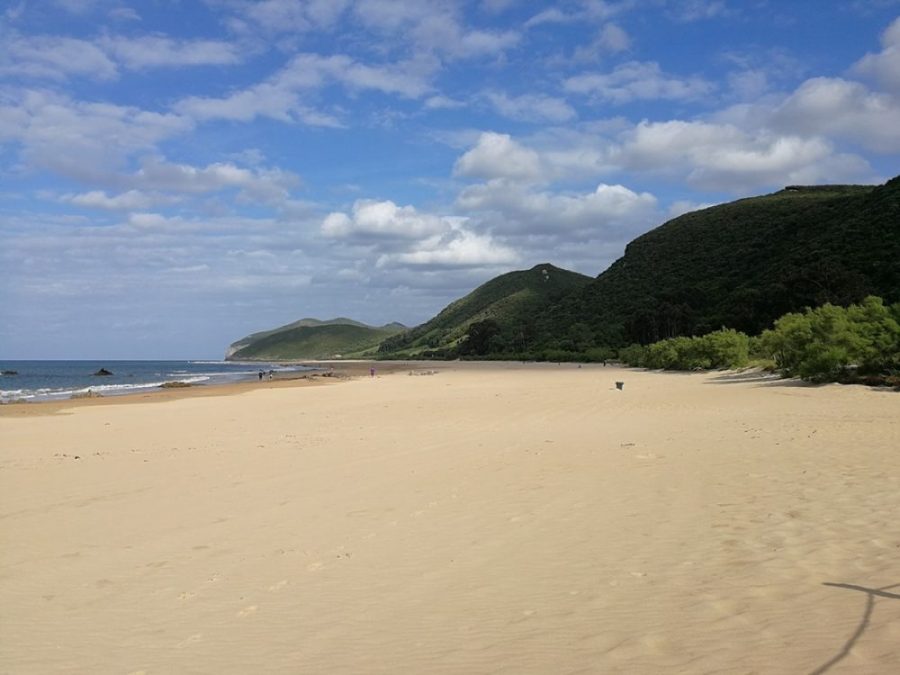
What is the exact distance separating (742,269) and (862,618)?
97.2 metres

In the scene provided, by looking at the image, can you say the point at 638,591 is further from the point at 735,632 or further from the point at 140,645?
the point at 140,645

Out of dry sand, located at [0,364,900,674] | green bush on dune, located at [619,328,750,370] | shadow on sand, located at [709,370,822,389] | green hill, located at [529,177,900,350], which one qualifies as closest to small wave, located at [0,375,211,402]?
dry sand, located at [0,364,900,674]

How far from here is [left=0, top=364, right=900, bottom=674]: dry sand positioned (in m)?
4.36

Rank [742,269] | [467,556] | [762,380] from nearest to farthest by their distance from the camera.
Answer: [467,556], [762,380], [742,269]

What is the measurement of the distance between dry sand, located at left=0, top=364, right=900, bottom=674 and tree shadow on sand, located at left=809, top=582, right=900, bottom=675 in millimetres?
17

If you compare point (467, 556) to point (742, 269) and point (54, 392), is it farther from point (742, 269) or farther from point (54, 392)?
point (742, 269)

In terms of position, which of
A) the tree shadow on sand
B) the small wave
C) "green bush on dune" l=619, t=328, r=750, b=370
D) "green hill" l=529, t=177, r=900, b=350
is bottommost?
the tree shadow on sand

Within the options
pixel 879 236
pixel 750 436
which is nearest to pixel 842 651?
pixel 750 436

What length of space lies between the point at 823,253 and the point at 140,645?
7832 centimetres

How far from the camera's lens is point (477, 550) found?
6.80m

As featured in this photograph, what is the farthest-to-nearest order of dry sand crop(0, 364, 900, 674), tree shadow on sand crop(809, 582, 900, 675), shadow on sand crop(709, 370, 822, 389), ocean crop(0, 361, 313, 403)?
ocean crop(0, 361, 313, 403) < shadow on sand crop(709, 370, 822, 389) < dry sand crop(0, 364, 900, 674) < tree shadow on sand crop(809, 582, 900, 675)

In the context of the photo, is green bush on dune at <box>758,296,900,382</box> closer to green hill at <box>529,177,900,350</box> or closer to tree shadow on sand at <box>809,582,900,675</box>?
tree shadow on sand at <box>809,582,900,675</box>

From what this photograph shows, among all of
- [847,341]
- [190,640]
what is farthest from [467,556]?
[847,341]

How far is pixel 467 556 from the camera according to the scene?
662 centimetres
